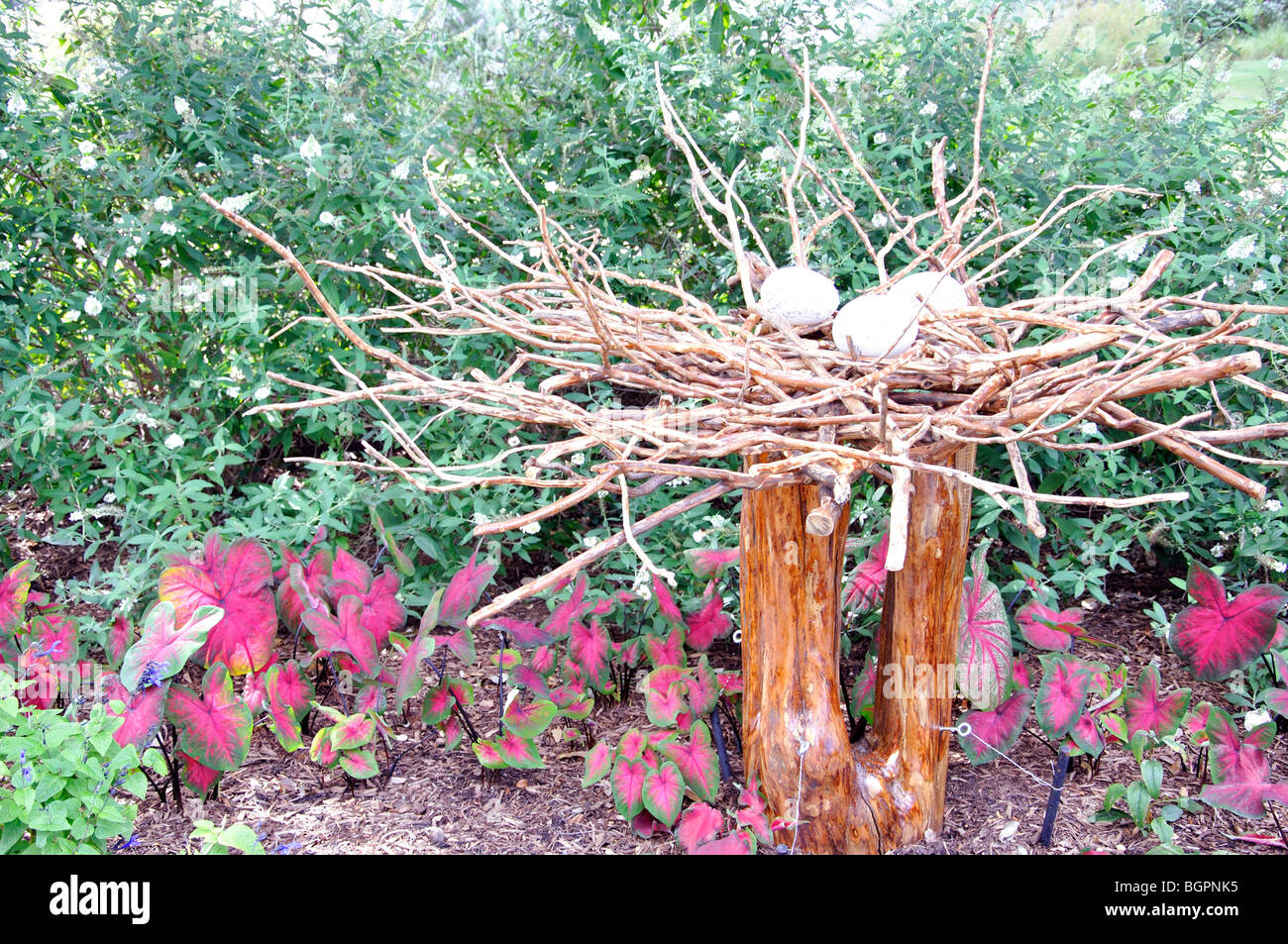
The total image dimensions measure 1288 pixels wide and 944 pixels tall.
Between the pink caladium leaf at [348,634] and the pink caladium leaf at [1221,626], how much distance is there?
5.87 feet

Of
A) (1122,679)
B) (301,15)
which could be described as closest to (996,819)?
(1122,679)

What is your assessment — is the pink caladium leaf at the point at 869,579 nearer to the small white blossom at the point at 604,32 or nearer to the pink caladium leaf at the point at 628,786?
the pink caladium leaf at the point at 628,786

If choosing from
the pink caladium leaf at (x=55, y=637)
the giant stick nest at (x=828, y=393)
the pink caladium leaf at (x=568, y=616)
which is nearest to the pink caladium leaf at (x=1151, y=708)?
the giant stick nest at (x=828, y=393)

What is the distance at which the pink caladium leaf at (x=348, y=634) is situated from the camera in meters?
2.12

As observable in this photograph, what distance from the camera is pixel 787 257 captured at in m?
3.09

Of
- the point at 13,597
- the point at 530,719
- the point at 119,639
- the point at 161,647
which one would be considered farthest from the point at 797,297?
the point at 13,597

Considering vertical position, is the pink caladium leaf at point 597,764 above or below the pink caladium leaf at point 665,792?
above

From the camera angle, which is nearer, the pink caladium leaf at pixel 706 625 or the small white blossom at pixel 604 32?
the pink caladium leaf at pixel 706 625

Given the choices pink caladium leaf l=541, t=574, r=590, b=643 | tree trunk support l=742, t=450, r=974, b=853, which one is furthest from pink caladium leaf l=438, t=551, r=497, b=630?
tree trunk support l=742, t=450, r=974, b=853

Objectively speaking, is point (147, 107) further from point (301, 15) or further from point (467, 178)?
point (467, 178)

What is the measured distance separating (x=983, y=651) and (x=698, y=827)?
28.3 inches

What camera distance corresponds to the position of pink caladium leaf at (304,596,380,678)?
6.97ft

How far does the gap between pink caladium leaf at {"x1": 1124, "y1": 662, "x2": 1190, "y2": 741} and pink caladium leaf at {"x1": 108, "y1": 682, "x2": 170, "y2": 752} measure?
202cm

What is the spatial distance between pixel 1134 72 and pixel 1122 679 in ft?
6.21
